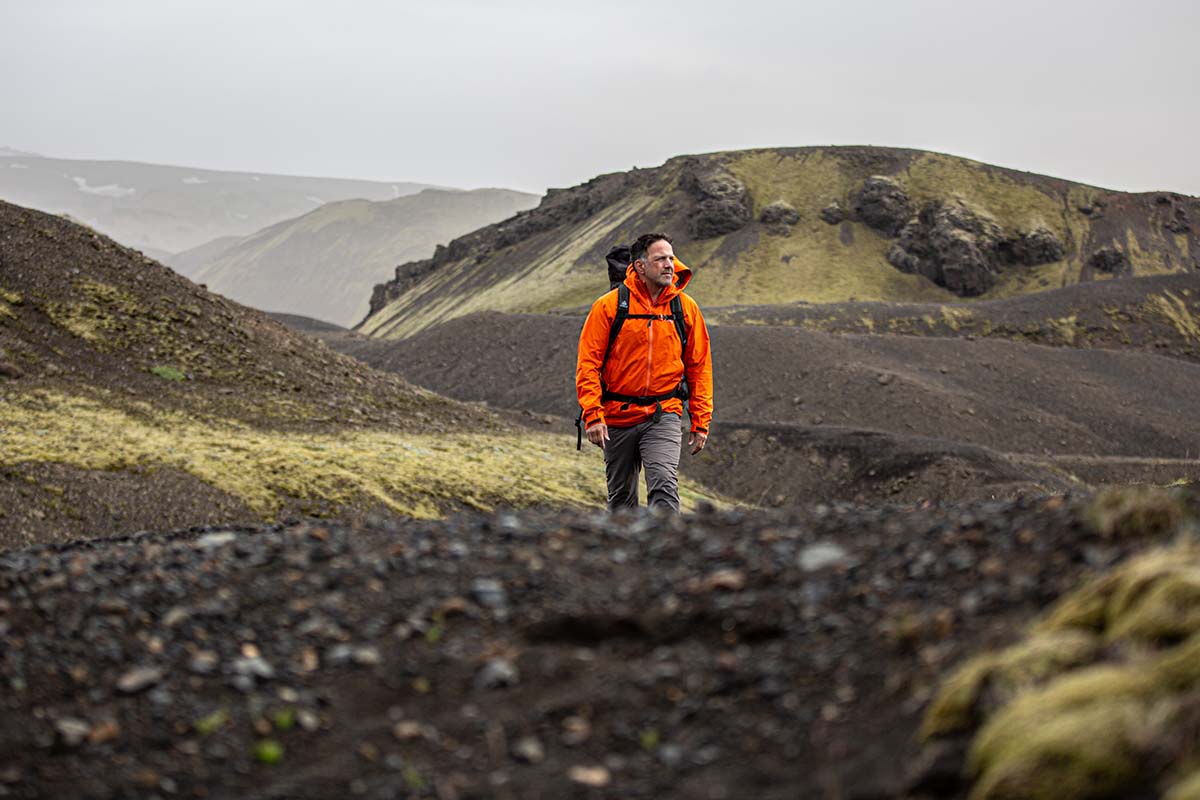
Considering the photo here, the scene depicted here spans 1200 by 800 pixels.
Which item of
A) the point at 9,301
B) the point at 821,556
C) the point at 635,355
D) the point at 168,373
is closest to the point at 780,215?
the point at 168,373

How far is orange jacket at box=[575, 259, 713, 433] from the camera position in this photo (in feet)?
32.5

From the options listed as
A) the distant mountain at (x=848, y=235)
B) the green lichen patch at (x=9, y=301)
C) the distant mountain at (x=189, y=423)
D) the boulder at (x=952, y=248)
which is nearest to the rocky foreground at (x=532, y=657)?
the distant mountain at (x=189, y=423)

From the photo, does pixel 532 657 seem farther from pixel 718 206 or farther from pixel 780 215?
pixel 718 206

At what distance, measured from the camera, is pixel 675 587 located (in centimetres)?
557

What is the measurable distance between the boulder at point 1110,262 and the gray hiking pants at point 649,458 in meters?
77.3

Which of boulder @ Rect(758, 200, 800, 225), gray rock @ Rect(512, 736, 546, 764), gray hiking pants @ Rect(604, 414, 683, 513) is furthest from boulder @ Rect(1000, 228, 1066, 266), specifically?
gray rock @ Rect(512, 736, 546, 764)

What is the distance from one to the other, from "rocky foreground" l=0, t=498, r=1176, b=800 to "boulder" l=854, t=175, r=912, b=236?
263 ft

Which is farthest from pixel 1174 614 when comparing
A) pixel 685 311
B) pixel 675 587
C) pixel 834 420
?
pixel 834 420

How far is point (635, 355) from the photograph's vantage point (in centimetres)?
1002

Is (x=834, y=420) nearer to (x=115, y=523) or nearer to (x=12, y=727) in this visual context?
(x=115, y=523)

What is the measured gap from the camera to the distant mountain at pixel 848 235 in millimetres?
77500

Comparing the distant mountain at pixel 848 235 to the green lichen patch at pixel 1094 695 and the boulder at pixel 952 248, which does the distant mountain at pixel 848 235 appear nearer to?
the boulder at pixel 952 248

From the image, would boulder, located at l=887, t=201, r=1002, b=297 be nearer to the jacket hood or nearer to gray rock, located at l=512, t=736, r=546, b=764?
the jacket hood

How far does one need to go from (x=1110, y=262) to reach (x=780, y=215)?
24323mm
